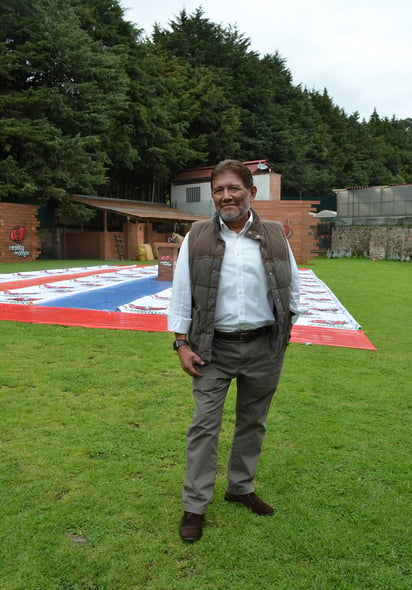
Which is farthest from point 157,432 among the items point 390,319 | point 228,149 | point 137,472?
point 228,149

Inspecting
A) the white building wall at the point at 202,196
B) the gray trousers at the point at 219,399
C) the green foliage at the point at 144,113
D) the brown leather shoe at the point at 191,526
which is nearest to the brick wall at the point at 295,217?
the green foliage at the point at 144,113

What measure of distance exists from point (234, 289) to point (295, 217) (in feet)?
66.3

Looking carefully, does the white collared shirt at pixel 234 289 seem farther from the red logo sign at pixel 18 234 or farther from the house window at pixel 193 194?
the house window at pixel 193 194

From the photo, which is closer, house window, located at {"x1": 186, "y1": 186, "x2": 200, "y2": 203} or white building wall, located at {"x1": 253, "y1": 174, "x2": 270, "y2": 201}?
white building wall, located at {"x1": 253, "y1": 174, "x2": 270, "y2": 201}

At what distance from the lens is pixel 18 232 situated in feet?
71.1

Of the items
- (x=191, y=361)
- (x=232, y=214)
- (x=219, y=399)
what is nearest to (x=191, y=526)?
(x=219, y=399)

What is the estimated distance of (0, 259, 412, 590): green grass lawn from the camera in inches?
78.5

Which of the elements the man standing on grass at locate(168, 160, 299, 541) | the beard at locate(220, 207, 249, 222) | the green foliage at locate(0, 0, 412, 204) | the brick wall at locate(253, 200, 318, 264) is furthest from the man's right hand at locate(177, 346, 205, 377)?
the green foliage at locate(0, 0, 412, 204)

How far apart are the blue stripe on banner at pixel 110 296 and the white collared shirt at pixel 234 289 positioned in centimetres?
598

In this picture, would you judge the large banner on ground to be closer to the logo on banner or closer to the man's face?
the man's face

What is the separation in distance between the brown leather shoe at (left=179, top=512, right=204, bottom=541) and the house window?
3144cm

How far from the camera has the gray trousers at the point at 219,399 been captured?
2271 millimetres

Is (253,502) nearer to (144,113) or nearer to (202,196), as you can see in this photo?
(144,113)

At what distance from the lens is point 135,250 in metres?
24.5
